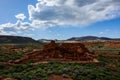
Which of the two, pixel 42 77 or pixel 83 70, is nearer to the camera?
pixel 42 77

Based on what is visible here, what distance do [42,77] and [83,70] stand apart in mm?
5115

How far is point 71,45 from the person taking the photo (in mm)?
40969

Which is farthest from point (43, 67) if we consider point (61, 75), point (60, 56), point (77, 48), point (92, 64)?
point (77, 48)

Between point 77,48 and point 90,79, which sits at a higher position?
point 77,48

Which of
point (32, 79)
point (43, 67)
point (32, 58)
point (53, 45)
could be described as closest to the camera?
point (32, 79)

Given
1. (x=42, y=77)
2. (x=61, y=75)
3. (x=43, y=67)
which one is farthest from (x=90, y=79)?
(x=43, y=67)

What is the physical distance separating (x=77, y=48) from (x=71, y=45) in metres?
1.86

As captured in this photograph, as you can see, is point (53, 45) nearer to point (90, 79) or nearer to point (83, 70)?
point (83, 70)

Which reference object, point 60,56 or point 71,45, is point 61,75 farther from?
point 71,45

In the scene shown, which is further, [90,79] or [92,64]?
[92,64]

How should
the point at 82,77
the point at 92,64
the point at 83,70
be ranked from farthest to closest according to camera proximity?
1. the point at 92,64
2. the point at 83,70
3. the point at 82,77

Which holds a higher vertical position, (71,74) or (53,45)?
(53,45)

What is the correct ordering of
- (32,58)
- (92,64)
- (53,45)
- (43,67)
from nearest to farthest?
(43,67) < (92,64) < (32,58) < (53,45)

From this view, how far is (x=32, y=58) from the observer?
36094 mm
